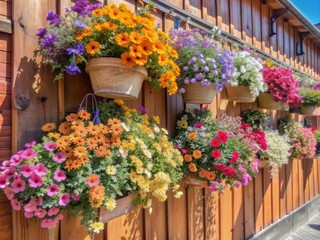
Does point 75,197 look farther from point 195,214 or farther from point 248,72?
point 248,72

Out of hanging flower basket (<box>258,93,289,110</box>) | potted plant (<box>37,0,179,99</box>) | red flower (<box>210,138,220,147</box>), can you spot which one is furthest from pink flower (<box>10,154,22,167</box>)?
hanging flower basket (<box>258,93,289,110</box>)

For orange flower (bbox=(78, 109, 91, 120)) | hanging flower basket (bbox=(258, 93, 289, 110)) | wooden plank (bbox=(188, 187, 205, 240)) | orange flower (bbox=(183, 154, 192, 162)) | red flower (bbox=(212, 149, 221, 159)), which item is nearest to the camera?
orange flower (bbox=(78, 109, 91, 120))

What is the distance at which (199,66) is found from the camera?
204 centimetres

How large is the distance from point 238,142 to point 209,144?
0.88 ft

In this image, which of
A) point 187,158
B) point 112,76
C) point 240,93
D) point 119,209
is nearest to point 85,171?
point 119,209

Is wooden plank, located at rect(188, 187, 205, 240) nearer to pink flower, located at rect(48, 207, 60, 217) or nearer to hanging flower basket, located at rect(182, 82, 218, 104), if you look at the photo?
hanging flower basket, located at rect(182, 82, 218, 104)

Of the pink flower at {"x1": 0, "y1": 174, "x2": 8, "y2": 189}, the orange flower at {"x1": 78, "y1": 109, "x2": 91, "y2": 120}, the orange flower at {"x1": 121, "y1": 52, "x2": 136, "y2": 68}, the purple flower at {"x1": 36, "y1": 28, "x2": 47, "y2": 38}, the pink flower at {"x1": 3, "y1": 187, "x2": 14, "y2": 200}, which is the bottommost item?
the pink flower at {"x1": 3, "y1": 187, "x2": 14, "y2": 200}

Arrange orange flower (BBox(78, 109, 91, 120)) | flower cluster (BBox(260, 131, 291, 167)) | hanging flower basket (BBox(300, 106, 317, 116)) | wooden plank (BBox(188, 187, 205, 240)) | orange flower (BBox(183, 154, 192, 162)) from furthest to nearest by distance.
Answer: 1. hanging flower basket (BBox(300, 106, 317, 116))
2. flower cluster (BBox(260, 131, 291, 167))
3. wooden plank (BBox(188, 187, 205, 240))
4. orange flower (BBox(183, 154, 192, 162))
5. orange flower (BBox(78, 109, 91, 120))

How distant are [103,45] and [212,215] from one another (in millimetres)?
2103

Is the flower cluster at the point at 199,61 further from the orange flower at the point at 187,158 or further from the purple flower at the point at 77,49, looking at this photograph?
the purple flower at the point at 77,49

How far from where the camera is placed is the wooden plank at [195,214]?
2.57 meters

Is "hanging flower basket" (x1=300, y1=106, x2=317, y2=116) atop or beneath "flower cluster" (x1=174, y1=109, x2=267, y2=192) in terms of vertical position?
atop

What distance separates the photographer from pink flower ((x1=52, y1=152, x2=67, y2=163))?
1.32 m

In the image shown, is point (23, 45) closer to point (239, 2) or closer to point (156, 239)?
point (156, 239)
